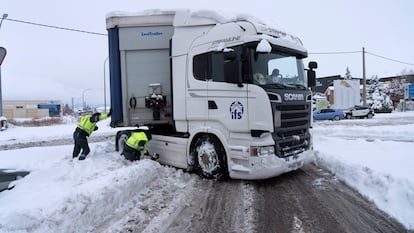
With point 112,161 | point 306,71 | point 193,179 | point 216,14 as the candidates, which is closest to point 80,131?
point 112,161

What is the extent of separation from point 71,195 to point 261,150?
129 inches

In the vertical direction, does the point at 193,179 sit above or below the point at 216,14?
below

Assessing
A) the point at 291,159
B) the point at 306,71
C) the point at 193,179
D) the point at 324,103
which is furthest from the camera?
the point at 324,103

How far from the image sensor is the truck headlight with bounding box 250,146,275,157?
5594mm

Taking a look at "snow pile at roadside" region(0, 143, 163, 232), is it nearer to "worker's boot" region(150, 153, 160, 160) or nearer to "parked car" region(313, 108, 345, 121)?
"worker's boot" region(150, 153, 160, 160)

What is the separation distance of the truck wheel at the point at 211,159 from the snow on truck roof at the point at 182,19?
8.12ft

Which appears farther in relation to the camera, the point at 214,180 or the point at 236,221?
the point at 214,180

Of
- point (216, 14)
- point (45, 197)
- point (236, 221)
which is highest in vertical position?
point (216, 14)

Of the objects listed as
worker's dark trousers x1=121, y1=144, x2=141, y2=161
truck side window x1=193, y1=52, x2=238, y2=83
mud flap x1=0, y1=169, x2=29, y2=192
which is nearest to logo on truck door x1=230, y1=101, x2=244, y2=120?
truck side window x1=193, y1=52, x2=238, y2=83

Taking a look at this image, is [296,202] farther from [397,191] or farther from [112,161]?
[112,161]

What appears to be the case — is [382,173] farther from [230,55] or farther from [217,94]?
[230,55]

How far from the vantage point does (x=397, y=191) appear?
189 inches

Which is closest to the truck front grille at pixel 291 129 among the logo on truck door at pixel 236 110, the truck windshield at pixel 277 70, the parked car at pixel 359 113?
the truck windshield at pixel 277 70

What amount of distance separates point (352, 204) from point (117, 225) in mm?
3652
